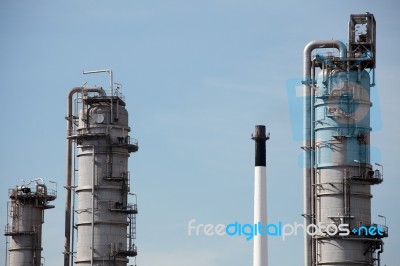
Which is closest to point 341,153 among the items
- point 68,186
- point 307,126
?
point 307,126

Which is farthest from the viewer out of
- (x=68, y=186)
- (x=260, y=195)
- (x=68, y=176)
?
(x=68, y=176)

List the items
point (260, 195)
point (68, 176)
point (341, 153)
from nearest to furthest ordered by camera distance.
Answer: point (341, 153) < point (260, 195) < point (68, 176)

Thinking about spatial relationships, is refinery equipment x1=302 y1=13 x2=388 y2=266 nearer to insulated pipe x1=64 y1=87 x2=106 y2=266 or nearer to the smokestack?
the smokestack

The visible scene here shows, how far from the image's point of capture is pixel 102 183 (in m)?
100

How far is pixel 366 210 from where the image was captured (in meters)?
95.5

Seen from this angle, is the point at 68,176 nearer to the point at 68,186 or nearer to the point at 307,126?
the point at 68,186

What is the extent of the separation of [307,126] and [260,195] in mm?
8622

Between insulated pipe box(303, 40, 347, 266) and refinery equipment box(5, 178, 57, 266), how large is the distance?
2614 centimetres

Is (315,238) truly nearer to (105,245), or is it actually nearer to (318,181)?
(318,181)

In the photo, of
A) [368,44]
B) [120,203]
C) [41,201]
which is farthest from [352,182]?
[41,201]

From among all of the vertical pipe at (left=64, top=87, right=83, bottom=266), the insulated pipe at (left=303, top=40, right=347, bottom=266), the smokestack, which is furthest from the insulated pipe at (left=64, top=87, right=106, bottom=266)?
the insulated pipe at (left=303, top=40, right=347, bottom=266)

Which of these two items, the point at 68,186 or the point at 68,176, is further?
the point at 68,176

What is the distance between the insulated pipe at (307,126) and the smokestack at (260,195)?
5.43 m

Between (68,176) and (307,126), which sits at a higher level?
(307,126)
